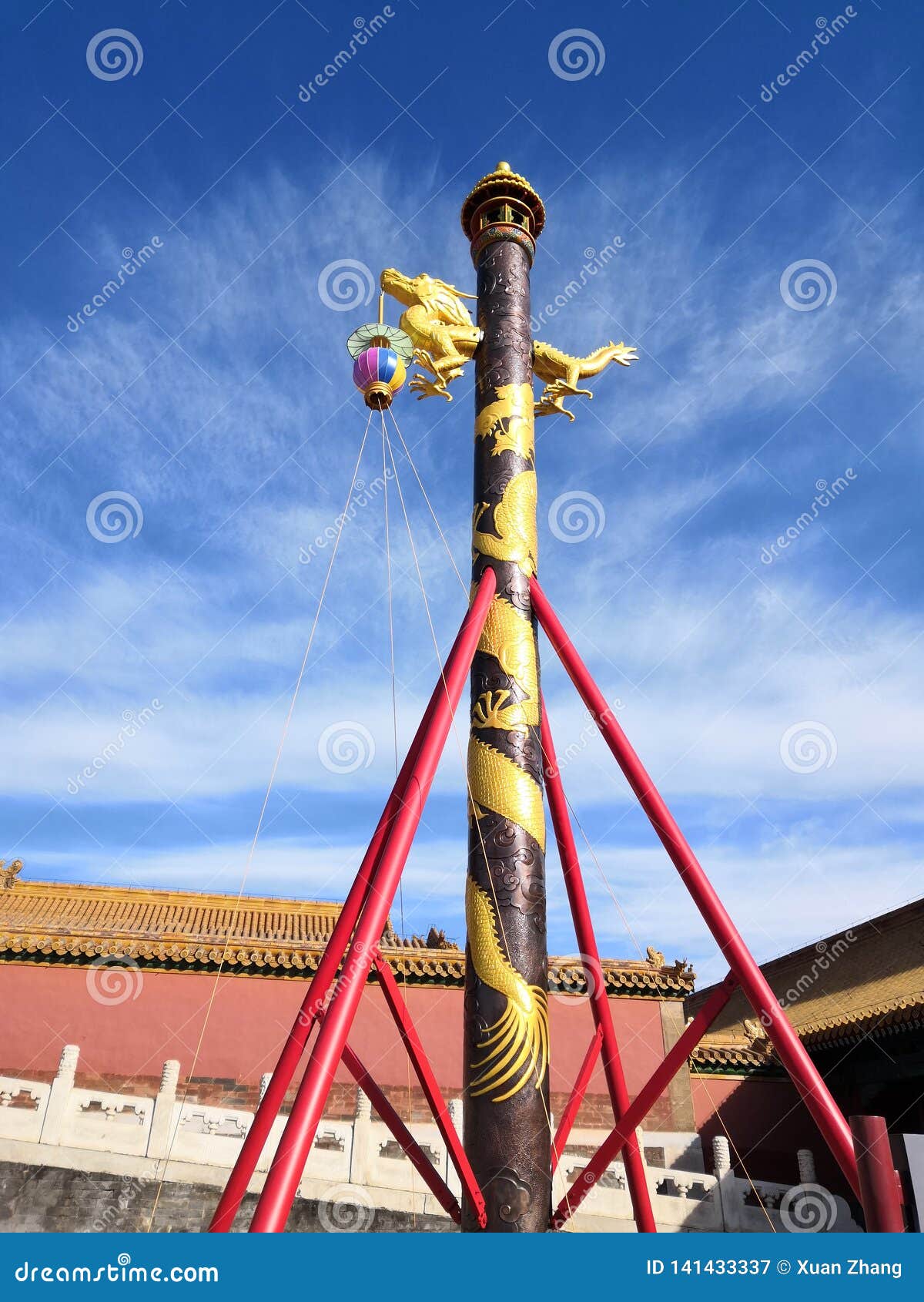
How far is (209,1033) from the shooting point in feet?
31.2

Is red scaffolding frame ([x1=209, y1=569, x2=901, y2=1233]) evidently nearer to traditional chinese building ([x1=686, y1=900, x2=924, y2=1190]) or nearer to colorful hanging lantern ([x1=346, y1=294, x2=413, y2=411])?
colorful hanging lantern ([x1=346, y1=294, x2=413, y2=411])

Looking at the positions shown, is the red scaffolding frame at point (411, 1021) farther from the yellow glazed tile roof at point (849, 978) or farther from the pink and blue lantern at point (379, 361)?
the yellow glazed tile roof at point (849, 978)

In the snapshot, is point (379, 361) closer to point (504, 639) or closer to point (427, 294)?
point (427, 294)

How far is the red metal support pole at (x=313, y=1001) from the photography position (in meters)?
3.46

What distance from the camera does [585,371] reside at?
5801 millimetres

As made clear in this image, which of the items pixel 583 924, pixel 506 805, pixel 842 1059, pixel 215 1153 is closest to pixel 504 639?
pixel 506 805

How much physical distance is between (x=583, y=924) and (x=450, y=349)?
3.56 metres

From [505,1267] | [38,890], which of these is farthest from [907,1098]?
[38,890]

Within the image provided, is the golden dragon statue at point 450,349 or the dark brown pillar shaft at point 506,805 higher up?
the golden dragon statue at point 450,349

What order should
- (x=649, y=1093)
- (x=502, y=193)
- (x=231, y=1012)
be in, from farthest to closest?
1. (x=231, y=1012)
2. (x=502, y=193)
3. (x=649, y=1093)

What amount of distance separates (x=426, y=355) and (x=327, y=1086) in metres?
4.05

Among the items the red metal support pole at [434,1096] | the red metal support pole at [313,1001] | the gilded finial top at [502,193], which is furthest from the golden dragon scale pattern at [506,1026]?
the gilded finial top at [502,193]

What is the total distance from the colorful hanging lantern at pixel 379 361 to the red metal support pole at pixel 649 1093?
3.68 m

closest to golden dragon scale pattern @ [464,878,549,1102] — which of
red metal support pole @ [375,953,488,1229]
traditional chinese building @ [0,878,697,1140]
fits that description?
red metal support pole @ [375,953,488,1229]
